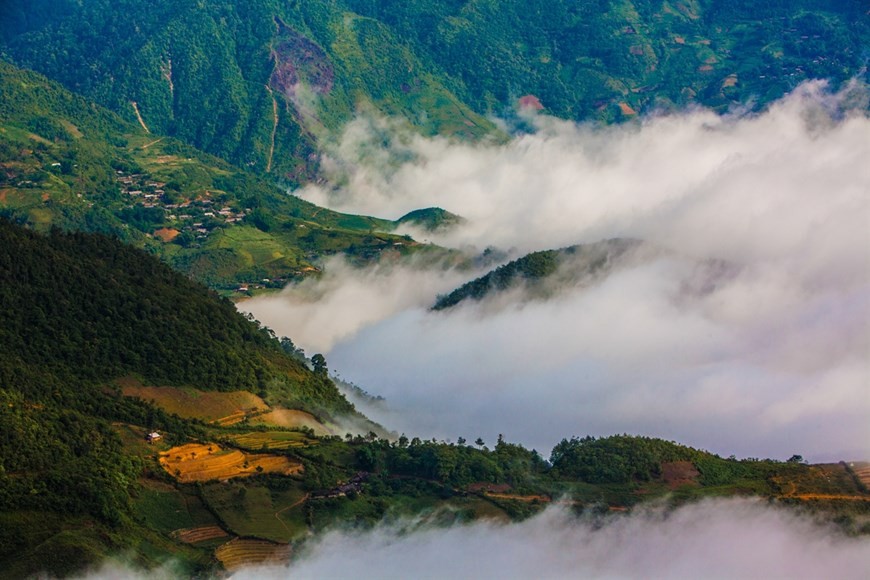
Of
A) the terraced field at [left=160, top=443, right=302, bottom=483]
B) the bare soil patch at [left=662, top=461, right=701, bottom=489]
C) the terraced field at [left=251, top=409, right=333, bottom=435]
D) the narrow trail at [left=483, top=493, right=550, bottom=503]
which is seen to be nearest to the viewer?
the terraced field at [left=160, top=443, right=302, bottom=483]

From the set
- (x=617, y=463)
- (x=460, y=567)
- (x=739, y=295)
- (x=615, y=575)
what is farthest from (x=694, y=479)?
(x=739, y=295)

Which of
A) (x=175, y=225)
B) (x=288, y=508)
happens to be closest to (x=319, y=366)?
(x=288, y=508)

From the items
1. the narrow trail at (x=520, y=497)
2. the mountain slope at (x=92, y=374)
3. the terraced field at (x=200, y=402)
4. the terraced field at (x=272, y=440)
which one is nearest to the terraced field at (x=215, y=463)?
the terraced field at (x=272, y=440)

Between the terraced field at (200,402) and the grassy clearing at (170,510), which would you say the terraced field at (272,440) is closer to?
the terraced field at (200,402)

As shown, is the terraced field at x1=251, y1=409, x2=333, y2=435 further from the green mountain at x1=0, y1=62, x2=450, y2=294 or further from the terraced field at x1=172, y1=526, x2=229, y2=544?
the green mountain at x1=0, y1=62, x2=450, y2=294

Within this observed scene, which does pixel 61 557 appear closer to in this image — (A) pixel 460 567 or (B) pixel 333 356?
(A) pixel 460 567

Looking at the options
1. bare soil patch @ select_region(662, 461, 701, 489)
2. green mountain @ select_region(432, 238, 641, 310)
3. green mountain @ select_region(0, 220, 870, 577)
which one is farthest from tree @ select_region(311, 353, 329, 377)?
bare soil patch @ select_region(662, 461, 701, 489)

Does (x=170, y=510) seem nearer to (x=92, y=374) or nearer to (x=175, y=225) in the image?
(x=92, y=374)
